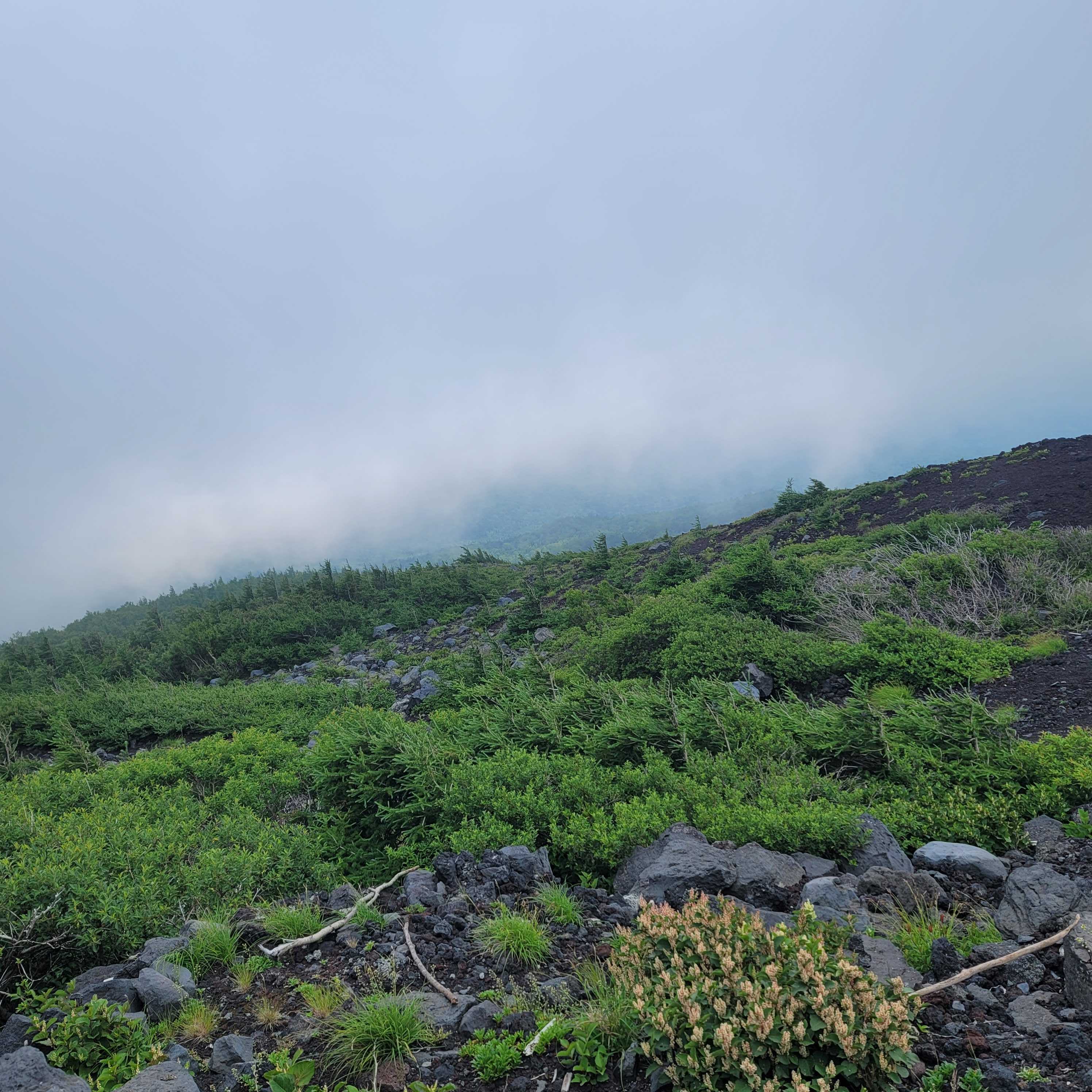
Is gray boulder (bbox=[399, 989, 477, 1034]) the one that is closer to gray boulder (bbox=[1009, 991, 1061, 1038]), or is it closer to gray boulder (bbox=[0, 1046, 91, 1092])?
gray boulder (bbox=[0, 1046, 91, 1092])

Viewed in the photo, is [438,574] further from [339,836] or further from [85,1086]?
[85,1086]

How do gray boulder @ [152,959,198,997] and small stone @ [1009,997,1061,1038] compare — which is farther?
gray boulder @ [152,959,198,997]

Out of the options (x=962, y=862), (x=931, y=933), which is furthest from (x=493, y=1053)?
(x=962, y=862)

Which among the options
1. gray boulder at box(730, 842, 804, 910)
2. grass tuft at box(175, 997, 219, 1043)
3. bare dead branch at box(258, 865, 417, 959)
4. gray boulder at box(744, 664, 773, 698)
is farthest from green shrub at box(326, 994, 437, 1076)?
gray boulder at box(744, 664, 773, 698)

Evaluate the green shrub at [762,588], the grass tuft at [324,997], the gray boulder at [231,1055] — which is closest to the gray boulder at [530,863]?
the grass tuft at [324,997]

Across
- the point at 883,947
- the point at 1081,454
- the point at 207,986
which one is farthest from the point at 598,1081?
the point at 1081,454

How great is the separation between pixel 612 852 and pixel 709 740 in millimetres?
2983

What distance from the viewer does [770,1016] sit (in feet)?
8.25

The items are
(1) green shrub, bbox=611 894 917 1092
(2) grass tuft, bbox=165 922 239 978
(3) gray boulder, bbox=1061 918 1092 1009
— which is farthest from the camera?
(2) grass tuft, bbox=165 922 239 978

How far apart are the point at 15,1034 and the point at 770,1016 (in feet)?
15.5

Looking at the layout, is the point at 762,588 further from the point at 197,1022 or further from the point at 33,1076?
the point at 33,1076

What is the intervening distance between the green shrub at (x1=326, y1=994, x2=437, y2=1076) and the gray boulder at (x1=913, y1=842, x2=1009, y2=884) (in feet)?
15.5

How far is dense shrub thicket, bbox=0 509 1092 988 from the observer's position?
Result: 5898 millimetres

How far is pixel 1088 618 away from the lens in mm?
11312
